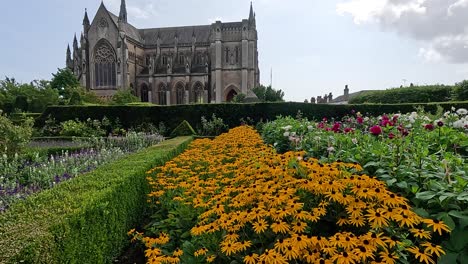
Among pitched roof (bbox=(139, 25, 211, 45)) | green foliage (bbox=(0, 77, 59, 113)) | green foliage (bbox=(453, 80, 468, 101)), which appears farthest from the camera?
pitched roof (bbox=(139, 25, 211, 45))

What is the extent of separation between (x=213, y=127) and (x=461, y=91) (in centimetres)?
1512

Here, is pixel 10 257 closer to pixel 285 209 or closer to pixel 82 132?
pixel 285 209

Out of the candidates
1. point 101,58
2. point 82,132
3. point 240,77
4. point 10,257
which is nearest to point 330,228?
point 10,257

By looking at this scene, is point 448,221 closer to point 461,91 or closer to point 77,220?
point 77,220

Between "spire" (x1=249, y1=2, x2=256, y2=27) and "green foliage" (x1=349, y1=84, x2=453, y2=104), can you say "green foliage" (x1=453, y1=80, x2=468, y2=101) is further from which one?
"spire" (x1=249, y1=2, x2=256, y2=27)

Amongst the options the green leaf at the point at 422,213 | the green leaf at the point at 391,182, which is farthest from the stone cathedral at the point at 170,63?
the green leaf at the point at 422,213

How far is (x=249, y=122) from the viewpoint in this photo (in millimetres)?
18234

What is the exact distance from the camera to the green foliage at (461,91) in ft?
65.8

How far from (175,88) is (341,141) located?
46148mm

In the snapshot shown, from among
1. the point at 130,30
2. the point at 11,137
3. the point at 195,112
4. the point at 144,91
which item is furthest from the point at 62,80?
the point at 11,137

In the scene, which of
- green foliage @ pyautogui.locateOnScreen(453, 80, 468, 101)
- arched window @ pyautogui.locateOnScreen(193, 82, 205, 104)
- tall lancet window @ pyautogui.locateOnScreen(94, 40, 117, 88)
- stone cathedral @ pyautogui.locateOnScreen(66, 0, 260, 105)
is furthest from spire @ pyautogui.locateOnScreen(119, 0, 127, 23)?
green foliage @ pyautogui.locateOnScreen(453, 80, 468, 101)

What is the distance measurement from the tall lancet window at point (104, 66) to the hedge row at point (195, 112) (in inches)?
1157

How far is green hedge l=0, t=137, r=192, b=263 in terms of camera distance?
223 centimetres

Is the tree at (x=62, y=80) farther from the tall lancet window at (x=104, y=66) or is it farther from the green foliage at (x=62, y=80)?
the tall lancet window at (x=104, y=66)
